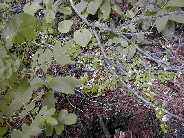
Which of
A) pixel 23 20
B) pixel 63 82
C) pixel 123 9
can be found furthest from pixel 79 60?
pixel 23 20

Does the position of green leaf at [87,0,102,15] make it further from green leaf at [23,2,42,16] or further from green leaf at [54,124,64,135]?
green leaf at [54,124,64,135]

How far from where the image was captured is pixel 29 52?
3121 millimetres

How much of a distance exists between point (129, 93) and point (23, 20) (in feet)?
3.34

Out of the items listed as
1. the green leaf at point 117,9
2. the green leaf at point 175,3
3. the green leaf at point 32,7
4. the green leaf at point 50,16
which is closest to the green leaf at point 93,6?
the green leaf at point 117,9

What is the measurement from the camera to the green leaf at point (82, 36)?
10.2 ft

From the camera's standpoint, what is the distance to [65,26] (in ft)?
10.6

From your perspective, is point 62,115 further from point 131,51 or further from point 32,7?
point 32,7

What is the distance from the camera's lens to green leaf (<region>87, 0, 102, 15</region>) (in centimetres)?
322

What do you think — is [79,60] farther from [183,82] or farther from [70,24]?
[183,82]

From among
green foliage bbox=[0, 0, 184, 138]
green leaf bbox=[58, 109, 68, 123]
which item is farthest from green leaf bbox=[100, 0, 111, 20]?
green leaf bbox=[58, 109, 68, 123]

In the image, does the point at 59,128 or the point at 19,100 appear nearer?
the point at 19,100

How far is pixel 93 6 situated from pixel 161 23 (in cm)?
55

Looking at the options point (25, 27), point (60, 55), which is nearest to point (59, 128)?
point (60, 55)

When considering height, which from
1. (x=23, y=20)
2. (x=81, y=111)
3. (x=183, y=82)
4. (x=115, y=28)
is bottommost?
(x=81, y=111)
